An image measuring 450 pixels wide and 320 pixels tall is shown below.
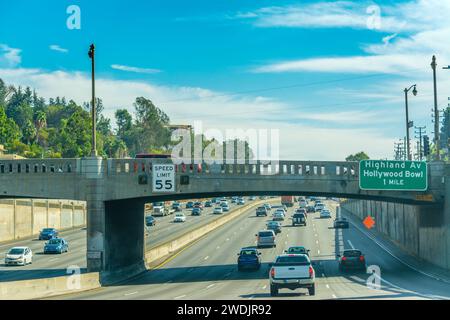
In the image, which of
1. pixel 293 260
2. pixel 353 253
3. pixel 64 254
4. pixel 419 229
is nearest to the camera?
pixel 293 260

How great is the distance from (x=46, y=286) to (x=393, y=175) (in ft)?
82.8

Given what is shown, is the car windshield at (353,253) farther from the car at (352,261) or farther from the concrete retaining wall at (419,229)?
the concrete retaining wall at (419,229)

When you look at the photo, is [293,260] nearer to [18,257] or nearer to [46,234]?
[18,257]

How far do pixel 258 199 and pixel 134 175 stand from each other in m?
143

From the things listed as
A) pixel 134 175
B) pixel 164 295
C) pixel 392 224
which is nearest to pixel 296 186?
pixel 134 175

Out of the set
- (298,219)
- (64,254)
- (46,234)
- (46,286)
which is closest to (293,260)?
(46,286)

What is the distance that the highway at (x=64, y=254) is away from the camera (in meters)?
54.9

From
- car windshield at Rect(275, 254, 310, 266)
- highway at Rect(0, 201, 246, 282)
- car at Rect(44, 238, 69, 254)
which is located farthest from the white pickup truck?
car at Rect(44, 238, 69, 254)

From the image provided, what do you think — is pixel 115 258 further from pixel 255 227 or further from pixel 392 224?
pixel 255 227

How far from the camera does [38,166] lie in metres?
49.6

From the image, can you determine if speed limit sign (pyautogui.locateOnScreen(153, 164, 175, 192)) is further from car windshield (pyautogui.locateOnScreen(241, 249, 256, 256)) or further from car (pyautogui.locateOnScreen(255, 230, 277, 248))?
car (pyautogui.locateOnScreen(255, 230, 277, 248))

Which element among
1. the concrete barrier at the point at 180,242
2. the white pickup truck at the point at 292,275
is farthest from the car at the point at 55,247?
the white pickup truck at the point at 292,275

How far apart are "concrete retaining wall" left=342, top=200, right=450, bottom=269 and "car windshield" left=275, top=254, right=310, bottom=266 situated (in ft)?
58.5

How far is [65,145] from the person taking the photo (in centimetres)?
17812
